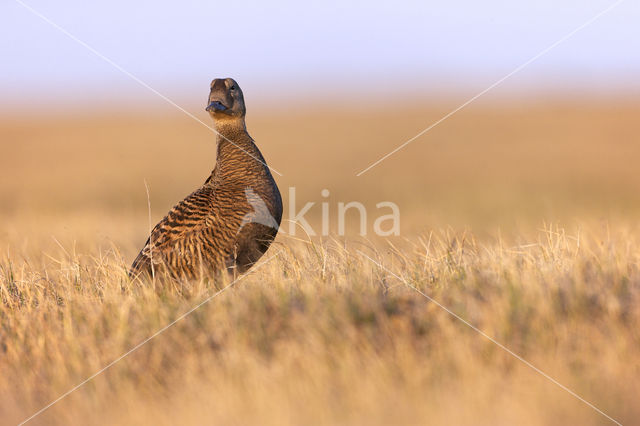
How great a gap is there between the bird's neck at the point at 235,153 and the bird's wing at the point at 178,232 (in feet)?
1.05

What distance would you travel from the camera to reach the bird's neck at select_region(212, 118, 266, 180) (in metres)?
5.93

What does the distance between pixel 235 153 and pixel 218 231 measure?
3.05ft

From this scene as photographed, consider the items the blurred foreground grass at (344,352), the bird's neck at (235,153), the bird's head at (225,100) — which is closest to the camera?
the blurred foreground grass at (344,352)

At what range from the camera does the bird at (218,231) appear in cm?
540

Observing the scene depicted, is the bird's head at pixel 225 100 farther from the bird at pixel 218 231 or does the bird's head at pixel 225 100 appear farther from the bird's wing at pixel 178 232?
the bird's wing at pixel 178 232

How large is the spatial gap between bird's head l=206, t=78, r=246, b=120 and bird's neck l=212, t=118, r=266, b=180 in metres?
0.07

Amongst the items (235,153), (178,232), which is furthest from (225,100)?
(178,232)

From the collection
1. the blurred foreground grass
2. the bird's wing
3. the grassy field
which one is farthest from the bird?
the blurred foreground grass

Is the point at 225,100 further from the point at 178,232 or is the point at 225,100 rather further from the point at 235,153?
the point at 178,232

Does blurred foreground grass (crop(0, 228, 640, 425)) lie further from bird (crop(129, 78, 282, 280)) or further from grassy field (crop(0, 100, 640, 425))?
bird (crop(129, 78, 282, 280))

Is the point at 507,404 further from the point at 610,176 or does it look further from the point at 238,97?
the point at 610,176

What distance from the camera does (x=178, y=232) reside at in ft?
18.1

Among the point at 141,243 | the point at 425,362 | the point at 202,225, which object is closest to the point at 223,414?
the point at 425,362

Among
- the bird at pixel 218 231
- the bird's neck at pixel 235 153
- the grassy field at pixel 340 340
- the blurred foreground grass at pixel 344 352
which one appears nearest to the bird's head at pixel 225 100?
the bird's neck at pixel 235 153
